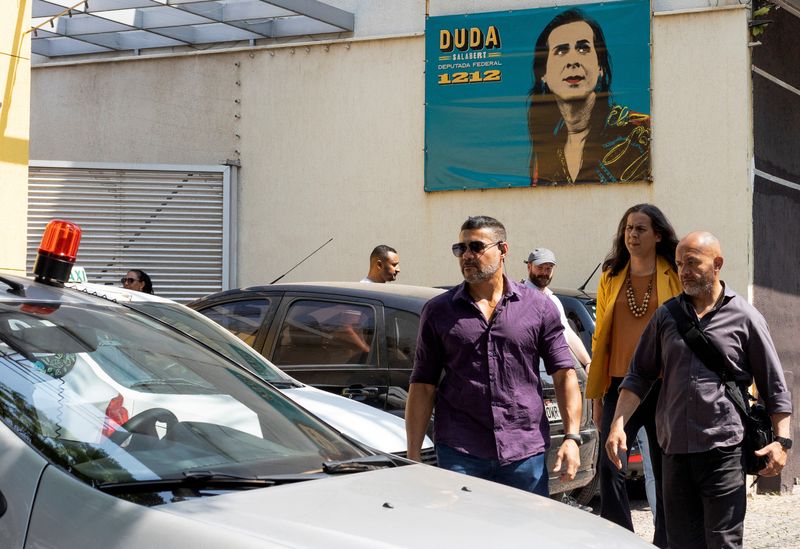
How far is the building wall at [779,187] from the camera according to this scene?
11.2m

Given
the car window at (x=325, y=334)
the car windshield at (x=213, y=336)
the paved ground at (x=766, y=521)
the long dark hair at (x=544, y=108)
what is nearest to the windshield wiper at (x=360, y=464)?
the car windshield at (x=213, y=336)

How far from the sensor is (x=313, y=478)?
10.8 ft

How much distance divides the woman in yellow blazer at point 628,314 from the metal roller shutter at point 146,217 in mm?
7929

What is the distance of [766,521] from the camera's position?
29.3 ft

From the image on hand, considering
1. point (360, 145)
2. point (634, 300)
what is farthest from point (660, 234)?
point (360, 145)

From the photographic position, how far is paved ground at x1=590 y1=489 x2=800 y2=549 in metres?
7.92

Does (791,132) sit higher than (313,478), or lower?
higher

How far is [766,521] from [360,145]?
630 cm

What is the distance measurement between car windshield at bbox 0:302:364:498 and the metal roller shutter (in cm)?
949

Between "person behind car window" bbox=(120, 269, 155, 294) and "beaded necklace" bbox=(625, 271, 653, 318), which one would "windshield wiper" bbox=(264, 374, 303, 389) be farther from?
"person behind car window" bbox=(120, 269, 155, 294)

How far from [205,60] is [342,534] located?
11611mm

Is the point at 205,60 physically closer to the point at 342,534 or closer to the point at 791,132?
the point at 791,132

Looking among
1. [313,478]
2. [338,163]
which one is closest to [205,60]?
[338,163]

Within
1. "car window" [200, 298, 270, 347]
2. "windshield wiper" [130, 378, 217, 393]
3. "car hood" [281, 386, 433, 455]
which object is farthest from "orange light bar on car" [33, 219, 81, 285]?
"car window" [200, 298, 270, 347]
